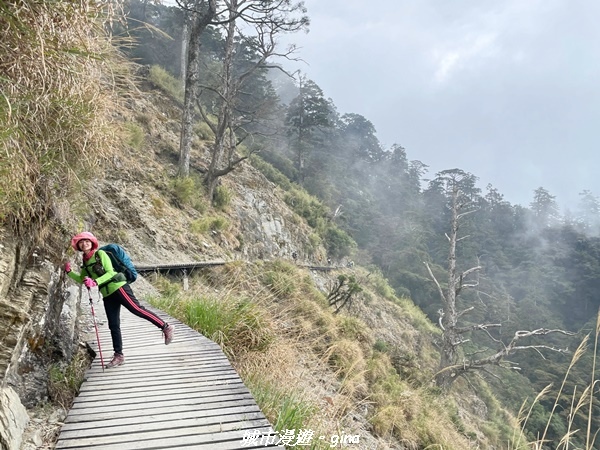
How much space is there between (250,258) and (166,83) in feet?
38.4

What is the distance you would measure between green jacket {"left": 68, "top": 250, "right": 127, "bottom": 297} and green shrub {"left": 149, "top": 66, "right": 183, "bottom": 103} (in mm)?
18433

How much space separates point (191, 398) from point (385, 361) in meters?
9.10

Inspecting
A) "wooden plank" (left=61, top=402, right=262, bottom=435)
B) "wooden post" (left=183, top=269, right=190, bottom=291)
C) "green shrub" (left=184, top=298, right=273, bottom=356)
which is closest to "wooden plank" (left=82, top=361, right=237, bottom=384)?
"wooden plank" (left=61, top=402, right=262, bottom=435)

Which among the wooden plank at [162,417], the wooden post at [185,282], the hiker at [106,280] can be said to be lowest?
the wooden post at [185,282]

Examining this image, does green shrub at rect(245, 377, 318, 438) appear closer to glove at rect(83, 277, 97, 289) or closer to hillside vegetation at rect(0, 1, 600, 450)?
hillside vegetation at rect(0, 1, 600, 450)

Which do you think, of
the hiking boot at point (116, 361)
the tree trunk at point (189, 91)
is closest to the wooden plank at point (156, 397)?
the hiking boot at point (116, 361)

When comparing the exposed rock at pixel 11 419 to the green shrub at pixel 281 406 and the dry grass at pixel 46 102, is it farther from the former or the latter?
the green shrub at pixel 281 406

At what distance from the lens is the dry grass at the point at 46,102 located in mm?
2982

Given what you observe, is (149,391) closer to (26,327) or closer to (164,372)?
(164,372)

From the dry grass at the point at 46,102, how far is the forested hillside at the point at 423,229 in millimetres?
19169

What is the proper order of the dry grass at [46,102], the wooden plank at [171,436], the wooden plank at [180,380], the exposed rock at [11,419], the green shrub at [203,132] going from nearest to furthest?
the exposed rock at [11,419] < the wooden plank at [171,436] < the dry grass at [46,102] < the wooden plank at [180,380] < the green shrub at [203,132]

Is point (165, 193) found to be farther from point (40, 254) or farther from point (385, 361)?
point (40, 254)

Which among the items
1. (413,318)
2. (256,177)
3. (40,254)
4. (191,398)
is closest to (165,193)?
(256,177)

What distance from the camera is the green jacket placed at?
3.90 meters
